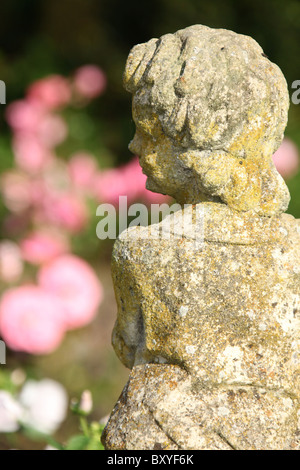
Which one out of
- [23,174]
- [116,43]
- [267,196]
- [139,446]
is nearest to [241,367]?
[139,446]

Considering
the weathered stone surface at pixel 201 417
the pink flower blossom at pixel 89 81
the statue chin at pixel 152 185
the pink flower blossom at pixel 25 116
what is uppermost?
the pink flower blossom at pixel 89 81

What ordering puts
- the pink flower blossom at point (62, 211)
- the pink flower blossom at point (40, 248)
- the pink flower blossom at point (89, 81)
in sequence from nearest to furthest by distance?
1. the pink flower blossom at point (40, 248)
2. the pink flower blossom at point (62, 211)
3. the pink flower blossom at point (89, 81)

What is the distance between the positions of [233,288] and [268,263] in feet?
0.33

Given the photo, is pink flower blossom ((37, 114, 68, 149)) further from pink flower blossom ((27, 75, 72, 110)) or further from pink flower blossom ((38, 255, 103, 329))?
pink flower blossom ((38, 255, 103, 329))

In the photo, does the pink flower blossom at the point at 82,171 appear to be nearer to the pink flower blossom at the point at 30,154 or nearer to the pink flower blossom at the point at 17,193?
the pink flower blossom at the point at 30,154

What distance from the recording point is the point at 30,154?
172 inches

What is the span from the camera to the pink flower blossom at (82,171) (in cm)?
446

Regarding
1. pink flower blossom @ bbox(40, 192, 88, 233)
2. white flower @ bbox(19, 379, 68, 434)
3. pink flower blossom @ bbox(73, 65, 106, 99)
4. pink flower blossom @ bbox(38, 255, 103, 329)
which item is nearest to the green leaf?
white flower @ bbox(19, 379, 68, 434)

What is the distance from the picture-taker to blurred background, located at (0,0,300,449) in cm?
328

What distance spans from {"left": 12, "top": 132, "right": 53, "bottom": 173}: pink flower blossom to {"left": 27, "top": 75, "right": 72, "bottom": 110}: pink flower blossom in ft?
1.00

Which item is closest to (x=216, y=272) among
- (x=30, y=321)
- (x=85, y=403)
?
(x=85, y=403)

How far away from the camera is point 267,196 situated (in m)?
1.47

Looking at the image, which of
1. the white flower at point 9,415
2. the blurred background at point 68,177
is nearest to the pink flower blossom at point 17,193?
the blurred background at point 68,177

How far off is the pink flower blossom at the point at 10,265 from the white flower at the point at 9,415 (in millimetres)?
1886
